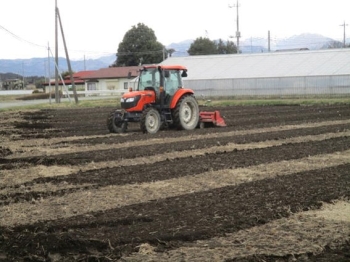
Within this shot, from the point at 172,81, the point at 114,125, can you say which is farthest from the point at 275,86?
the point at 114,125

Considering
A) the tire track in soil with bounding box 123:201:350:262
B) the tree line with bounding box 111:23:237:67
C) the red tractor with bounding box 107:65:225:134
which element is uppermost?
the tree line with bounding box 111:23:237:67

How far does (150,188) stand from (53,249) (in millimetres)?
3204

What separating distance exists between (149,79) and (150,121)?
151 cm

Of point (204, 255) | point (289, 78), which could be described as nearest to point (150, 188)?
point (204, 255)

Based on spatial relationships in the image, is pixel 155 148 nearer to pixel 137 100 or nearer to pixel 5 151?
pixel 137 100

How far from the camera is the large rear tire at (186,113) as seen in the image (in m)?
17.8

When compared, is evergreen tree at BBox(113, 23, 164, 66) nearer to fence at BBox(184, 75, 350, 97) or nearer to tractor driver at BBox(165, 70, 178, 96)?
fence at BBox(184, 75, 350, 97)

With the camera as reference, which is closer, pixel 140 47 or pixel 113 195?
pixel 113 195

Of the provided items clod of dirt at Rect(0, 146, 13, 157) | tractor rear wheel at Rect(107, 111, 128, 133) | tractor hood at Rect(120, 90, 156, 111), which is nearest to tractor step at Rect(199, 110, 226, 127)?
tractor hood at Rect(120, 90, 156, 111)

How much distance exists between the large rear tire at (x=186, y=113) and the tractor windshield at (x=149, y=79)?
3.48 feet

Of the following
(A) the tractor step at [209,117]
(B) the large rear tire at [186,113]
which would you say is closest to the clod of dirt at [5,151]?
(B) the large rear tire at [186,113]

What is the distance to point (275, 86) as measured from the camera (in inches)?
1807

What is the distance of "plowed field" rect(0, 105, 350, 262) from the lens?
5441 millimetres

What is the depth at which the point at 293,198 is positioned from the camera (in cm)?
751
